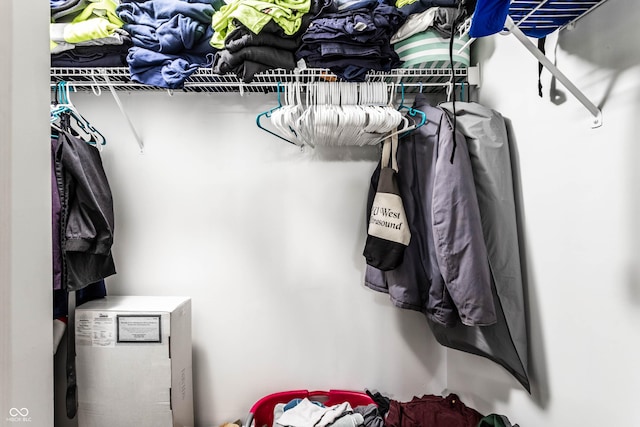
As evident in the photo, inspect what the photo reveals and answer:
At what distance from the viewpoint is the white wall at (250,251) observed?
1600 millimetres

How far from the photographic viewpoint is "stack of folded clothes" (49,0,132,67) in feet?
4.08

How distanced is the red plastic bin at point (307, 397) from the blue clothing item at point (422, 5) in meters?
1.62

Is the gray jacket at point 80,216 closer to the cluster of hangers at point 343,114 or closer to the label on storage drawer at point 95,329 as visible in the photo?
the label on storage drawer at point 95,329

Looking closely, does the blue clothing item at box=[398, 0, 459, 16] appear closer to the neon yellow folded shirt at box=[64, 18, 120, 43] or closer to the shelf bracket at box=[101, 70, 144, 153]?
the neon yellow folded shirt at box=[64, 18, 120, 43]

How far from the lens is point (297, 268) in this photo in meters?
1.62

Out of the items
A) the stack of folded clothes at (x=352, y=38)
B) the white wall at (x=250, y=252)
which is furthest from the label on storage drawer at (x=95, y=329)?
the stack of folded clothes at (x=352, y=38)

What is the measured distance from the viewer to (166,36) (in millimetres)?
1263

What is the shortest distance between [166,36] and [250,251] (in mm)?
946

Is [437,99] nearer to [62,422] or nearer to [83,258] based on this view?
[83,258]

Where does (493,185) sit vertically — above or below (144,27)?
below

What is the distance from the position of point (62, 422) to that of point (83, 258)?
0.79 meters

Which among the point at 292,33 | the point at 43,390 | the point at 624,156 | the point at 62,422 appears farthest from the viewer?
the point at 62,422

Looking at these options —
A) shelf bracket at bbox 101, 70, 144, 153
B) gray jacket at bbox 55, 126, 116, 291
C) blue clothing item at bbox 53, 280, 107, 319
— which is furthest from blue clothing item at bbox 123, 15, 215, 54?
blue clothing item at bbox 53, 280, 107, 319

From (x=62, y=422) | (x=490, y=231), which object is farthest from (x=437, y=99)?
(x=62, y=422)
